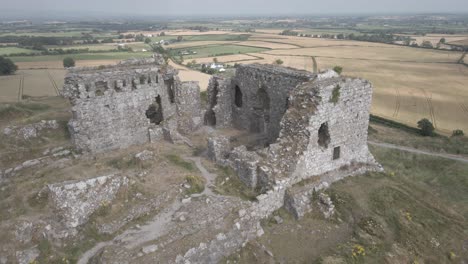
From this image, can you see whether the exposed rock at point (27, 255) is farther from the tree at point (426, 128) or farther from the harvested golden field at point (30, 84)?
the tree at point (426, 128)

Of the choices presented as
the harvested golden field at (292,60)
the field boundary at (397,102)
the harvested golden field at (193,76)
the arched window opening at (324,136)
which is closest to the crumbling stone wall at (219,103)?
the arched window opening at (324,136)

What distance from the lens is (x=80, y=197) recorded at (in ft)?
42.7

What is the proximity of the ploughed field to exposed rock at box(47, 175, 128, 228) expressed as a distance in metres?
35.9

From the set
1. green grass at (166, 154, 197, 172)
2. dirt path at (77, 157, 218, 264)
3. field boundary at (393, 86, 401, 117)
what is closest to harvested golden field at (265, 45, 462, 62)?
field boundary at (393, 86, 401, 117)

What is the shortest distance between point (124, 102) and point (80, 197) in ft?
27.4

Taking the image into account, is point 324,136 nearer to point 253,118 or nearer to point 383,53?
point 253,118

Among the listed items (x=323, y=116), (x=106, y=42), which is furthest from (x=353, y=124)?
(x=106, y=42)

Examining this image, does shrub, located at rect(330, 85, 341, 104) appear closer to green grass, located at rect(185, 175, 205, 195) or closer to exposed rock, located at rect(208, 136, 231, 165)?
exposed rock, located at rect(208, 136, 231, 165)

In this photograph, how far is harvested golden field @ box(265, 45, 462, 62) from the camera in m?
78.5

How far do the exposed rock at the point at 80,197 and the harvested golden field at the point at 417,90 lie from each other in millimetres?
37679

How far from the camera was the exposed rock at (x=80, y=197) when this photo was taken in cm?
1270

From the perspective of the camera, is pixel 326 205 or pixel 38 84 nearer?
pixel 326 205

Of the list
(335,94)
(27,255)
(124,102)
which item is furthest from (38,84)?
(335,94)

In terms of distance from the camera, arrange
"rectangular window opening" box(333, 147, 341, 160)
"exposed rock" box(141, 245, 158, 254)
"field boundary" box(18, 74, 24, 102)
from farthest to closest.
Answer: "field boundary" box(18, 74, 24, 102), "rectangular window opening" box(333, 147, 341, 160), "exposed rock" box(141, 245, 158, 254)
